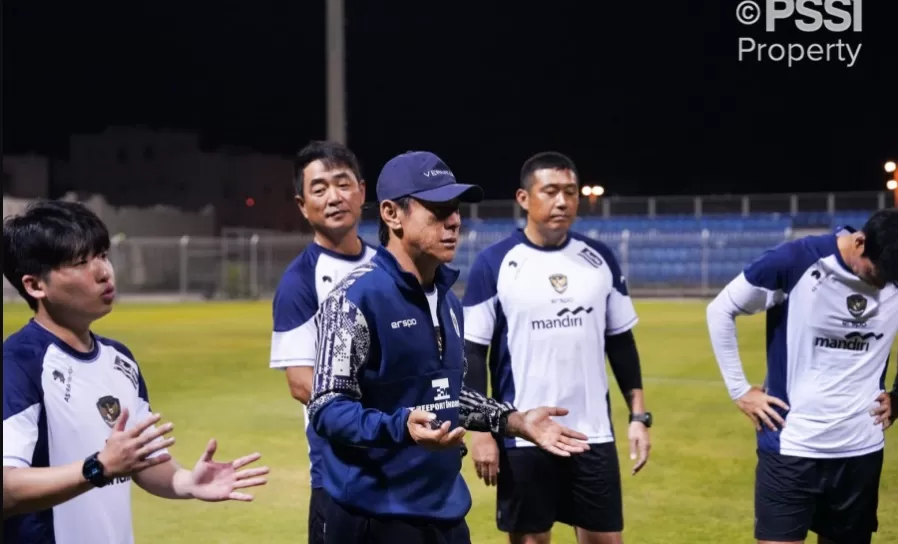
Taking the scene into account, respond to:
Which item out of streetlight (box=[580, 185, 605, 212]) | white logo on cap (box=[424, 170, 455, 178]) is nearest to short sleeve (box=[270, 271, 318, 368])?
white logo on cap (box=[424, 170, 455, 178])

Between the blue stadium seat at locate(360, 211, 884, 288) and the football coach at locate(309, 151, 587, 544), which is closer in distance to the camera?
the football coach at locate(309, 151, 587, 544)

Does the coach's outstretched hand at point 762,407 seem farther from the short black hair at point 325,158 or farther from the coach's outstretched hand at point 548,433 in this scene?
the short black hair at point 325,158

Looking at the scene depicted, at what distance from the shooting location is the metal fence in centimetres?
3553

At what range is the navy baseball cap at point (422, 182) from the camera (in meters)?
3.46

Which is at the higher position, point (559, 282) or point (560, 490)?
point (559, 282)

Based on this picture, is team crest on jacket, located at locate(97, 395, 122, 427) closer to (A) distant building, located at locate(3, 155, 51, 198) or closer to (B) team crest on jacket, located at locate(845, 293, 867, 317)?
(B) team crest on jacket, located at locate(845, 293, 867, 317)

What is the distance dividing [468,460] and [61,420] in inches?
278

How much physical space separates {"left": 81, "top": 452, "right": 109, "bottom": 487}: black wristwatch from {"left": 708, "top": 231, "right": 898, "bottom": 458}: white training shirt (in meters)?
3.25

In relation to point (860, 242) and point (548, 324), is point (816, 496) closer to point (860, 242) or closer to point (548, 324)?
point (860, 242)

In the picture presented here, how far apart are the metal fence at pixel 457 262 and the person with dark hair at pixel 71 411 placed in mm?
30888

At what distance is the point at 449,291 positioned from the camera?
12.5 feet

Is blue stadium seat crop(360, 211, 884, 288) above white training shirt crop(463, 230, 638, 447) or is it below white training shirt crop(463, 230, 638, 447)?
below

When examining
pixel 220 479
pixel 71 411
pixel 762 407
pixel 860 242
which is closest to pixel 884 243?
pixel 860 242

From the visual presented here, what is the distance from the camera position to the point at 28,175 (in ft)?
166
